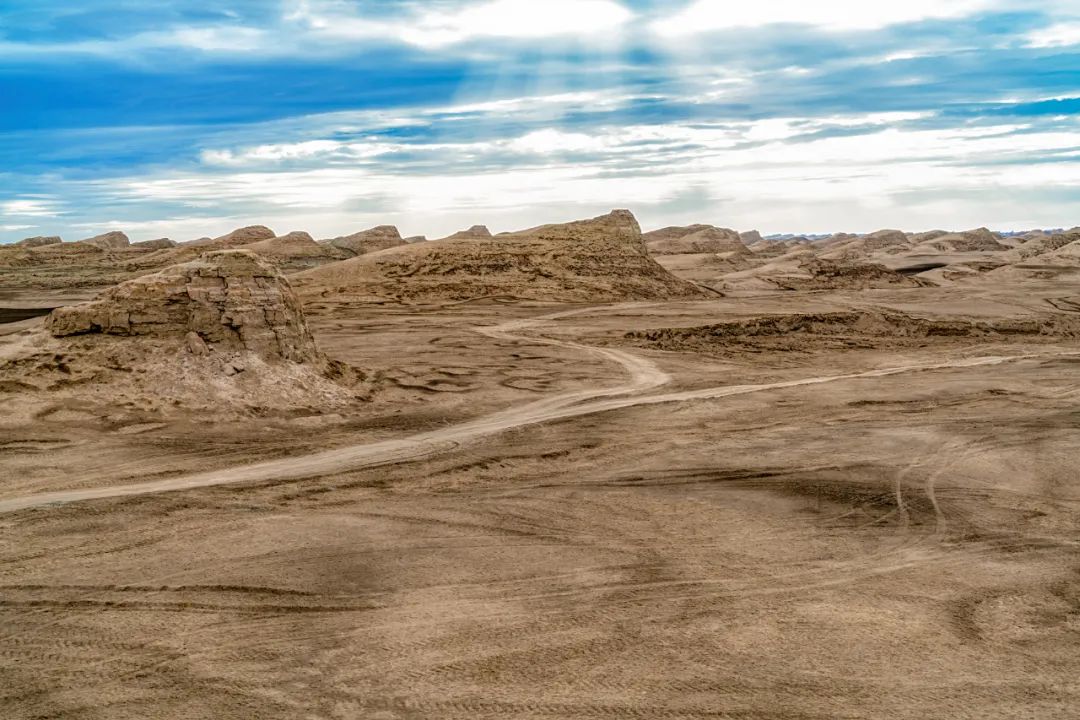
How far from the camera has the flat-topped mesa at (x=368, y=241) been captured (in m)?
84.3

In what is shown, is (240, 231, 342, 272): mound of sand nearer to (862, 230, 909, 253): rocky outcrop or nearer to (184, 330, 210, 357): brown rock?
(184, 330, 210, 357): brown rock

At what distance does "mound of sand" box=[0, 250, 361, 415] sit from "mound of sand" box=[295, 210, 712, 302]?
20274 mm

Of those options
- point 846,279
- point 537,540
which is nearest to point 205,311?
point 537,540

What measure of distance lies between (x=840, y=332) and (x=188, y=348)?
23519mm

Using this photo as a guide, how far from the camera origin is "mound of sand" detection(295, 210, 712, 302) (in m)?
42.2

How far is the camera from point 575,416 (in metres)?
19.0

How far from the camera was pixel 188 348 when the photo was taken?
62.9ft

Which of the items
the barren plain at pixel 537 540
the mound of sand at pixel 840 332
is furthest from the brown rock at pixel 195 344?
the mound of sand at pixel 840 332

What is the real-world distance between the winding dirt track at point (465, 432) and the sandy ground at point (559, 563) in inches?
4.8

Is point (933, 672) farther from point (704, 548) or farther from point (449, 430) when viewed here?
point (449, 430)

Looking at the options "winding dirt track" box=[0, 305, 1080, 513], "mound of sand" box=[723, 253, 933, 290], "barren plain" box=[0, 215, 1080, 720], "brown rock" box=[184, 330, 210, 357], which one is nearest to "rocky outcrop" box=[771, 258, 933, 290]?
"mound of sand" box=[723, 253, 933, 290]

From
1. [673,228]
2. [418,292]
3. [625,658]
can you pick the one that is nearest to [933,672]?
[625,658]

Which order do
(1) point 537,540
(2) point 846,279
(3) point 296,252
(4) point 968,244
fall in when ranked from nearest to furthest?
(1) point 537,540
(2) point 846,279
(3) point 296,252
(4) point 968,244

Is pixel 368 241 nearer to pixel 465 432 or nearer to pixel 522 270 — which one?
pixel 522 270
